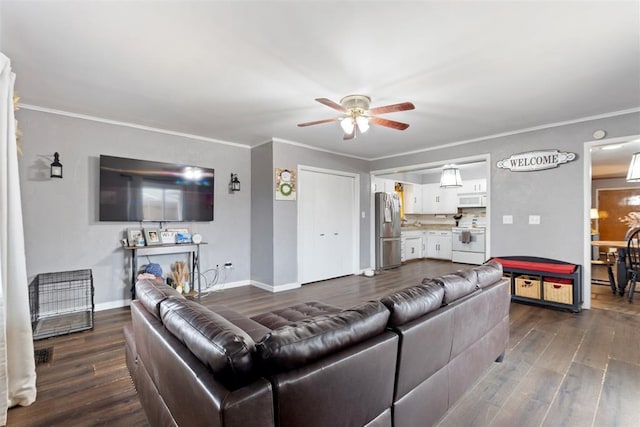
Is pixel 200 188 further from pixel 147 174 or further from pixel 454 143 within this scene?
pixel 454 143

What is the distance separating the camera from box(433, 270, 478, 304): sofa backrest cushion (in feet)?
5.97

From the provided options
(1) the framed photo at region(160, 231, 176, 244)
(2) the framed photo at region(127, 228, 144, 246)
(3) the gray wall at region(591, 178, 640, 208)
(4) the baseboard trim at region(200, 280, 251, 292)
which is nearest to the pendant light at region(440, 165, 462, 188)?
(4) the baseboard trim at region(200, 280, 251, 292)

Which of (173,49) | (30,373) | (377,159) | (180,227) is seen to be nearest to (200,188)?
(180,227)

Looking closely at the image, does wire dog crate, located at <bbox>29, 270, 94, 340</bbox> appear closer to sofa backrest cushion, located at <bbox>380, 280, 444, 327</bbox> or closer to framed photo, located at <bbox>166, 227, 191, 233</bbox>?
framed photo, located at <bbox>166, 227, 191, 233</bbox>

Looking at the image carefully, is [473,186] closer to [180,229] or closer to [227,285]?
[227,285]

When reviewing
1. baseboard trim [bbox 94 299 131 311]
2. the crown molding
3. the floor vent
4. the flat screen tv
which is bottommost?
the floor vent

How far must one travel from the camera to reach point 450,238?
7734mm

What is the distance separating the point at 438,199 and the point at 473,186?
0.93m

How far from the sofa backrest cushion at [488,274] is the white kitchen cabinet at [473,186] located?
5.59 m

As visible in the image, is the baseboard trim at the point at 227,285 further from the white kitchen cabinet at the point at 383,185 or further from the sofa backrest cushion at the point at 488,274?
the sofa backrest cushion at the point at 488,274

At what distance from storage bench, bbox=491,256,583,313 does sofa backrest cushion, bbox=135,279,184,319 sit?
166 inches

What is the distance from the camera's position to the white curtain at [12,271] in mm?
1892

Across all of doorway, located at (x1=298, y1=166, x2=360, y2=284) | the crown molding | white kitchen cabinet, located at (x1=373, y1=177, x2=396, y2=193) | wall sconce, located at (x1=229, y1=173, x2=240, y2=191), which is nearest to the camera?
the crown molding

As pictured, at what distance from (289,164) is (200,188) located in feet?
4.61
